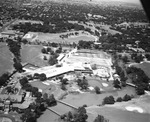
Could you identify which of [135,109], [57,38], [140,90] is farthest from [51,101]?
[57,38]

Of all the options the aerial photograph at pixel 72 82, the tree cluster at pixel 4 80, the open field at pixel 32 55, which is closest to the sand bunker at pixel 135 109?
the aerial photograph at pixel 72 82

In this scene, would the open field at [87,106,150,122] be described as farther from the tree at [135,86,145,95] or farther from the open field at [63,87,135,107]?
the tree at [135,86,145,95]

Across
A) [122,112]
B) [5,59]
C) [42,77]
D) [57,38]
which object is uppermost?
[57,38]

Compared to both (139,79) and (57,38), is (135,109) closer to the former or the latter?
(139,79)

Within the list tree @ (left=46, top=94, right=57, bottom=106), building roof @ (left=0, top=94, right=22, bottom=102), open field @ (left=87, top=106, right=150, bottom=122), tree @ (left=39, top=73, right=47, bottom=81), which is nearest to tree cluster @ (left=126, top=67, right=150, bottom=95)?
open field @ (left=87, top=106, right=150, bottom=122)

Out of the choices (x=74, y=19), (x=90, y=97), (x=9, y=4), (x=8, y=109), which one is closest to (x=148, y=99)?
(x=90, y=97)
